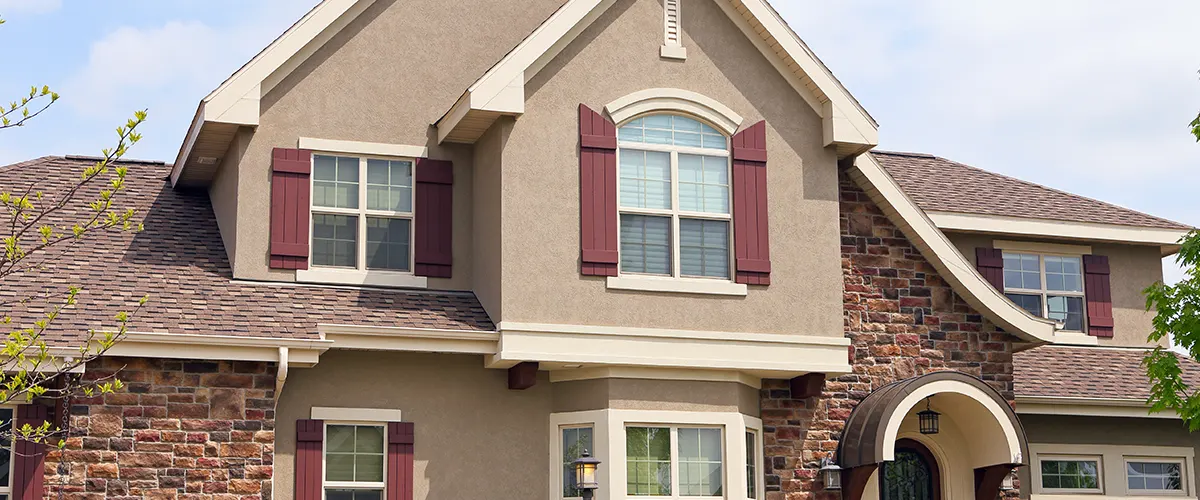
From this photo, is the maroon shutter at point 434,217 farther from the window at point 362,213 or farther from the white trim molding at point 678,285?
the white trim molding at point 678,285

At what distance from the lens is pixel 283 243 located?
15164mm

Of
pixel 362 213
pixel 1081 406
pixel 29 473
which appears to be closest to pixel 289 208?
pixel 362 213

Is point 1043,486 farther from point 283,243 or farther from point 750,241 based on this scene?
point 283,243

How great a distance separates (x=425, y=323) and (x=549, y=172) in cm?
197

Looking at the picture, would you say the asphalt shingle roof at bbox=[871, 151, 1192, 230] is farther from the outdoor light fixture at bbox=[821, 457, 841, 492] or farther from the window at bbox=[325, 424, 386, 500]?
the window at bbox=[325, 424, 386, 500]

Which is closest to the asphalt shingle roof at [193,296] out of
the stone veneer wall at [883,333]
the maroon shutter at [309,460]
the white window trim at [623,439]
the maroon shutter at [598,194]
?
the maroon shutter at [309,460]

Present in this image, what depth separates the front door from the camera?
55.5ft

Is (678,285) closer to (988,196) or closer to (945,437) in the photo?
(945,437)

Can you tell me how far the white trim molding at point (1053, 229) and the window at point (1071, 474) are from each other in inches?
116

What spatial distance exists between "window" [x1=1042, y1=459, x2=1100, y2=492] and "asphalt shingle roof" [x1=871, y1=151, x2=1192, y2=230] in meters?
3.18

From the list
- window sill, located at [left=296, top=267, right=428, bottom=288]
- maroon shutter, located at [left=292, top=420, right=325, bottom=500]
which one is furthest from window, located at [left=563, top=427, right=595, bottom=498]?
maroon shutter, located at [left=292, top=420, right=325, bottom=500]

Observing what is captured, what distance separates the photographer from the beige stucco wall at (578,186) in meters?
14.7

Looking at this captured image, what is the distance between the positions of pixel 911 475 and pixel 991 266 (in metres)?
3.62

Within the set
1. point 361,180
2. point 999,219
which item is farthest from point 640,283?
point 999,219
